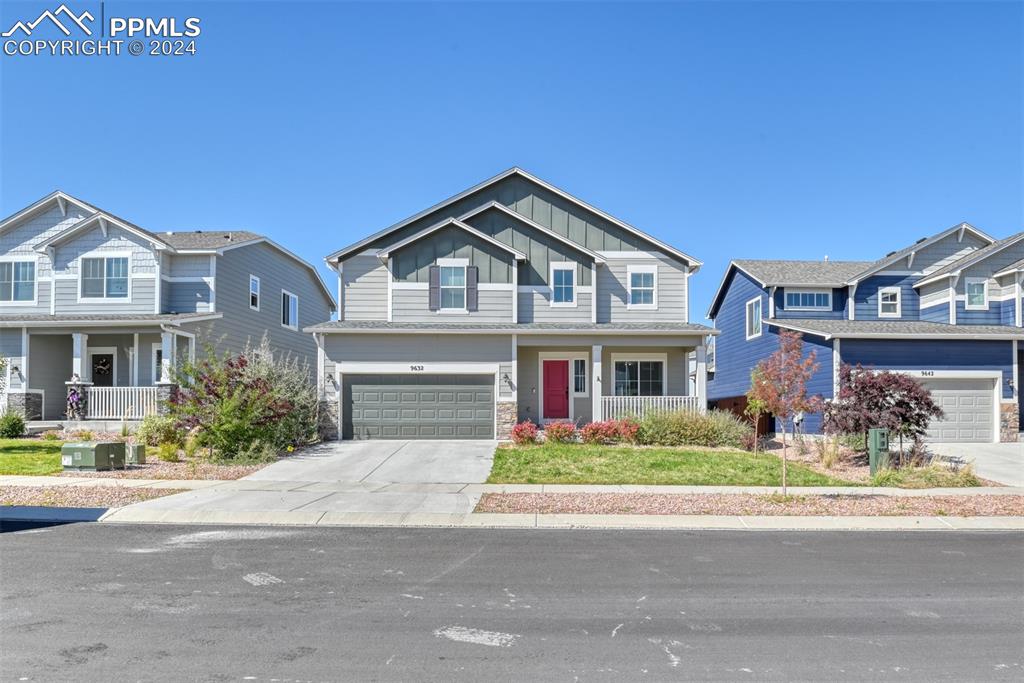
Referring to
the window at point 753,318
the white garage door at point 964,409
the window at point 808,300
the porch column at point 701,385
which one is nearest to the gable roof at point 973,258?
the window at point 808,300

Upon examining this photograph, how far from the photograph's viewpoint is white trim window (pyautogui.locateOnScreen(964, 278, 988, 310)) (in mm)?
26047

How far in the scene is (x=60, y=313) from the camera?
82.6ft

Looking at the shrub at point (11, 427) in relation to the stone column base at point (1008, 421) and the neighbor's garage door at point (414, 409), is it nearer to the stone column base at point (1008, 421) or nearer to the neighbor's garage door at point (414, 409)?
the neighbor's garage door at point (414, 409)

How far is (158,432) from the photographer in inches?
742

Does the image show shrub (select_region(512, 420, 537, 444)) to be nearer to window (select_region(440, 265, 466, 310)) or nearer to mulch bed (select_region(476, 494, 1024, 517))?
window (select_region(440, 265, 466, 310))

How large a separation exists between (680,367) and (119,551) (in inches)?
767

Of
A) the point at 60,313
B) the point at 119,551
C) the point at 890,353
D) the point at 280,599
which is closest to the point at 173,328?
the point at 60,313

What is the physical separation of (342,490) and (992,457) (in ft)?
57.9

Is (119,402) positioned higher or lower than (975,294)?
lower

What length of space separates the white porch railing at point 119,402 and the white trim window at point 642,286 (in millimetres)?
16328

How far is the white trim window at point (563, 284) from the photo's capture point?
24344mm

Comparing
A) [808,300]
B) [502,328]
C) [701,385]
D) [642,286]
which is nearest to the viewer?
[701,385]

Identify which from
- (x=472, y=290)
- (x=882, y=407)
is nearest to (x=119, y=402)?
(x=472, y=290)

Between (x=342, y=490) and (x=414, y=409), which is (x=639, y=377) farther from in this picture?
(x=342, y=490)
